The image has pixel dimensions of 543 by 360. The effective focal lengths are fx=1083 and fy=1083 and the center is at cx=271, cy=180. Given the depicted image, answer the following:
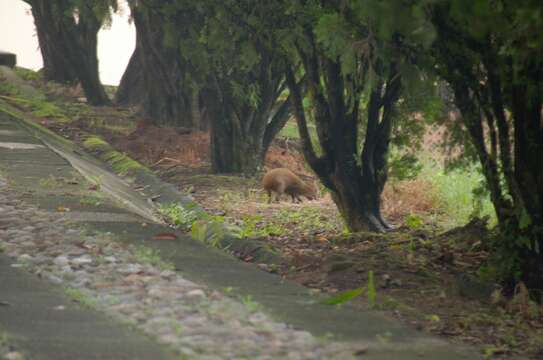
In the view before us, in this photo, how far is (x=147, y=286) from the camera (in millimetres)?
8367

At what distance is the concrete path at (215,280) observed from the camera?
6.88 meters

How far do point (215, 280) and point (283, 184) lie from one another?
299 inches

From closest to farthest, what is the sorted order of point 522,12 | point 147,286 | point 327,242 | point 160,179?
1. point 522,12
2. point 147,286
3. point 327,242
4. point 160,179

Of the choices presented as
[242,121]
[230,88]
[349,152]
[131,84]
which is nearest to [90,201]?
[349,152]

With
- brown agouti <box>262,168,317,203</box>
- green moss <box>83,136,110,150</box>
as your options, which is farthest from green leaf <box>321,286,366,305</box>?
green moss <box>83,136,110,150</box>

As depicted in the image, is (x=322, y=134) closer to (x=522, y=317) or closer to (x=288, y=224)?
(x=288, y=224)

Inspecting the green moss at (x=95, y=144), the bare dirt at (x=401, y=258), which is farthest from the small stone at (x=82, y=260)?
the green moss at (x=95, y=144)

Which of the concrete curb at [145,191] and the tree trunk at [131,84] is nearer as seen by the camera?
the concrete curb at [145,191]

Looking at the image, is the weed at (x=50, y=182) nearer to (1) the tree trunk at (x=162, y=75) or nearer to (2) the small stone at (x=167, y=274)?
(2) the small stone at (x=167, y=274)

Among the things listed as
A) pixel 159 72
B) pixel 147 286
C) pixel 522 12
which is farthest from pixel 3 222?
pixel 159 72

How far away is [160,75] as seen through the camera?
2234cm

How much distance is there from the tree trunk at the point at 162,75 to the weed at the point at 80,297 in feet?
39.2

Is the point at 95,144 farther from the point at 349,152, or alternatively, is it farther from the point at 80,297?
the point at 80,297

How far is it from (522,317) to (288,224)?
6.05 meters
